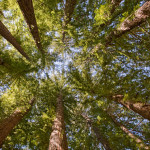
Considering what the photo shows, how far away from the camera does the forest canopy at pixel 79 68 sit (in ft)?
12.0

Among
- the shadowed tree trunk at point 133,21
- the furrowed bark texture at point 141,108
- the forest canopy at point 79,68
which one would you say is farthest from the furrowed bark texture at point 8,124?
the shadowed tree trunk at point 133,21

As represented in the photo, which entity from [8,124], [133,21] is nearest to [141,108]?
[133,21]

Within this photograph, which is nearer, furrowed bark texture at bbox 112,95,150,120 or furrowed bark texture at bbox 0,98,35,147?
furrowed bark texture at bbox 112,95,150,120

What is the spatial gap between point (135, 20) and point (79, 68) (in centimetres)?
300

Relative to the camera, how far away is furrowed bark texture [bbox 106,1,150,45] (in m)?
2.98

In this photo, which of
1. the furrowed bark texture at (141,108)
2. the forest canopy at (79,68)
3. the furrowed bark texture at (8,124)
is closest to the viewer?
the furrowed bark texture at (141,108)

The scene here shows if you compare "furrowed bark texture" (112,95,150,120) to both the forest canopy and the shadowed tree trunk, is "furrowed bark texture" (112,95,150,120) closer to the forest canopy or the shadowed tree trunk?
the forest canopy

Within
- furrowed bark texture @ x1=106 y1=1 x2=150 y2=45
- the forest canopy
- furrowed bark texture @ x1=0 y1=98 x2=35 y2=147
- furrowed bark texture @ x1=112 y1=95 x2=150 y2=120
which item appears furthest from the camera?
furrowed bark texture @ x1=0 y1=98 x2=35 y2=147

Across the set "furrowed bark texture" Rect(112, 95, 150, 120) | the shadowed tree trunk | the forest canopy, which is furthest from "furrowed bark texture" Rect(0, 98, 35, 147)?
the shadowed tree trunk

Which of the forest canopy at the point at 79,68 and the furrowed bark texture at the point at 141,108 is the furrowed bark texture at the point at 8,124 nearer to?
the forest canopy at the point at 79,68

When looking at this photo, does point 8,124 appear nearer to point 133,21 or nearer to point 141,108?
point 141,108

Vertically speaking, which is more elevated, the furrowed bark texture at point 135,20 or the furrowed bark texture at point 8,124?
the furrowed bark texture at point 135,20

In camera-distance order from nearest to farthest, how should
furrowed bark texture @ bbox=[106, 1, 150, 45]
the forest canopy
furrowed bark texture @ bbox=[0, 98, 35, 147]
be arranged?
furrowed bark texture @ bbox=[106, 1, 150, 45], the forest canopy, furrowed bark texture @ bbox=[0, 98, 35, 147]

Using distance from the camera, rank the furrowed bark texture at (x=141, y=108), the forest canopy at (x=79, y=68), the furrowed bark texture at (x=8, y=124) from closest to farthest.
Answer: the furrowed bark texture at (x=141, y=108) < the forest canopy at (x=79, y=68) < the furrowed bark texture at (x=8, y=124)
